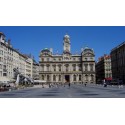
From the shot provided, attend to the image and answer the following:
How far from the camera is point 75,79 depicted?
486 feet

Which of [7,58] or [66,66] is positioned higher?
[66,66]

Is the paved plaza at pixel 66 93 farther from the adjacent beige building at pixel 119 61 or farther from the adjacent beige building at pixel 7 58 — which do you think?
the adjacent beige building at pixel 119 61

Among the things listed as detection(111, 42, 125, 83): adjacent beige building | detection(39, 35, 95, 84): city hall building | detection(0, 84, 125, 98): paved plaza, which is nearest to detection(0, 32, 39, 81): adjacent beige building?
detection(0, 84, 125, 98): paved plaza

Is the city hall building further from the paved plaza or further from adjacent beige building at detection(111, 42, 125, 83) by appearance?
the paved plaza

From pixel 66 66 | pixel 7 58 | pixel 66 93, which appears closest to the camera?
pixel 66 93

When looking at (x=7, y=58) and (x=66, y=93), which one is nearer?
(x=66, y=93)

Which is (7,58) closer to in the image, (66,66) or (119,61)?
(119,61)

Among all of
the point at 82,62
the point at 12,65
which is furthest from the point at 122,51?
the point at 82,62

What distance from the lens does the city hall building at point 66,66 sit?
147250 mm

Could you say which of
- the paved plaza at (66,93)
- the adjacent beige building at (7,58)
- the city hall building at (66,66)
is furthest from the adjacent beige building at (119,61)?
the paved plaza at (66,93)

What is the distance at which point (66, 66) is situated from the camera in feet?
495

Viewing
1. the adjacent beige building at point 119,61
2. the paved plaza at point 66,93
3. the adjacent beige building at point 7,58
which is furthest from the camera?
the adjacent beige building at point 119,61

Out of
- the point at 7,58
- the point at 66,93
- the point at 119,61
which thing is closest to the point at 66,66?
the point at 119,61

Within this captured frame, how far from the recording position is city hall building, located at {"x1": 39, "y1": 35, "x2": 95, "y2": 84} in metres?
147
